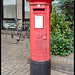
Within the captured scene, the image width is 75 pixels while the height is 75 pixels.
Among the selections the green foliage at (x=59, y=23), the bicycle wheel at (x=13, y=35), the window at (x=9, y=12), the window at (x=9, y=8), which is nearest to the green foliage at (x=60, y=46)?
the green foliage at (x=59, y=23)

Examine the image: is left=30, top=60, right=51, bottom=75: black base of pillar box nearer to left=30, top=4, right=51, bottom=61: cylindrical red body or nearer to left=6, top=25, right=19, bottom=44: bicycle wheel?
left=30, top=4, right=51, bottom=61: cylindrical red body

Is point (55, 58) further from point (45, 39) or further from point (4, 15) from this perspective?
point (4, 15)

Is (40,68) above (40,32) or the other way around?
the other way around

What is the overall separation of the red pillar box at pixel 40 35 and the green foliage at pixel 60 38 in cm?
114

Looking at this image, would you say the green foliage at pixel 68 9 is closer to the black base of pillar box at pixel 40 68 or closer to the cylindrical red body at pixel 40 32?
the cylindrical red body at pixel 40 32

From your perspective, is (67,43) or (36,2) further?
(67,43)

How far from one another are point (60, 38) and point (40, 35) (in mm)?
1417

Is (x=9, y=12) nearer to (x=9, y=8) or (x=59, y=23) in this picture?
(x=9, y=8)

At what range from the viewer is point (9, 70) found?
377cm

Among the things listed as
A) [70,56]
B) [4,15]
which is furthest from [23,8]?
[70,56]

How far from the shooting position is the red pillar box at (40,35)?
8.80 ft

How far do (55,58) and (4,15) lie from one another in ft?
26.4

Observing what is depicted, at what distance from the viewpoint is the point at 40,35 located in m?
2.77

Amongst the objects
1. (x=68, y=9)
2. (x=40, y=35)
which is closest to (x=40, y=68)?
(x=40, y=35)
